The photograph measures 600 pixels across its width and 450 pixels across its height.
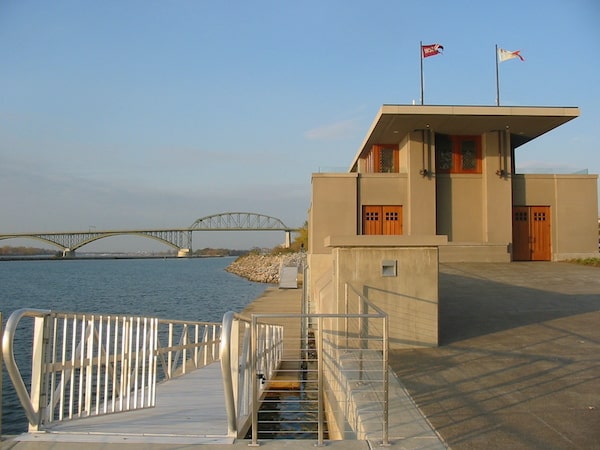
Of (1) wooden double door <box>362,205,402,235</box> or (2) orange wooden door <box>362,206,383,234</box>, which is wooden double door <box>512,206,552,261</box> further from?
(2) orange wooden door <box>362,206,383,234</box>

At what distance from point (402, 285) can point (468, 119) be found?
15944 mm

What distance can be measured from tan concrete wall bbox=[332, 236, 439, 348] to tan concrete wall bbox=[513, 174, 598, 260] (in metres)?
17.6

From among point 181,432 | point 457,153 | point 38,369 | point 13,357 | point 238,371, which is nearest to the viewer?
point 13,357

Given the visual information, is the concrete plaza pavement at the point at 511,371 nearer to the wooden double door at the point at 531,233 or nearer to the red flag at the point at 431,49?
the wooden double door at the point at 531,233

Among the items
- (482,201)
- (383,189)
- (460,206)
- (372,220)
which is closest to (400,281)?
(372,220)

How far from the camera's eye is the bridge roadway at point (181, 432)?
4465mm

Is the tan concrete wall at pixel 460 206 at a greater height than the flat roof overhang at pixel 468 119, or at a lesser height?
lesser

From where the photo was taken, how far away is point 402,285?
8125 millimetres

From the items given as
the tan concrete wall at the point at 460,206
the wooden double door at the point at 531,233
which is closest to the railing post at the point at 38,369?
the tan concrete wall at the point at 460,206

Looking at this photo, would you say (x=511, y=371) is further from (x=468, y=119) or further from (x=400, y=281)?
(x=468, y=119)

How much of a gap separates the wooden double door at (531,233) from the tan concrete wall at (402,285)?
1730 cm

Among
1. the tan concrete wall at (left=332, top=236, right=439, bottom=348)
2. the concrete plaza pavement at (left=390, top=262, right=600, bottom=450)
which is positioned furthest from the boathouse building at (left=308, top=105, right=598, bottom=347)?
the tan concrete wall at (left=332, top=236, right=439, bottom=348)

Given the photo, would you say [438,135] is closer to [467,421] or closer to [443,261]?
[443,261]

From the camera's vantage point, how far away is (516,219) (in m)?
24.0
